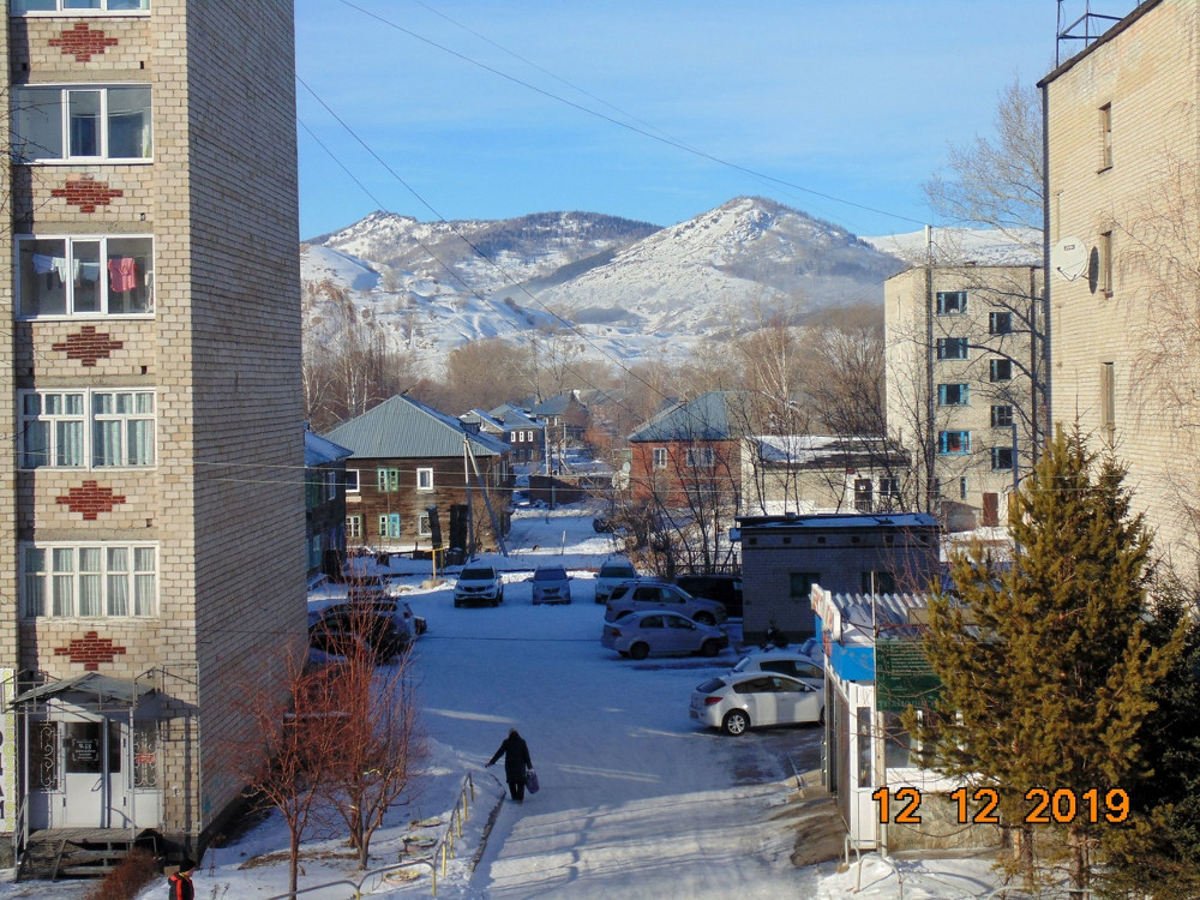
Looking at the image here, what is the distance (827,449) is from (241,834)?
1471 inches

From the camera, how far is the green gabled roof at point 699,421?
55.6 meters

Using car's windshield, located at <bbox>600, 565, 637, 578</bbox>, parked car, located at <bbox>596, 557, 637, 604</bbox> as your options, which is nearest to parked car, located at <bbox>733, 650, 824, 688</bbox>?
parked car, located at <bbox>596, 557, 637, 604</bbox>

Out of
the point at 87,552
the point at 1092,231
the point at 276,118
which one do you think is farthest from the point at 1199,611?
the point at 276,118

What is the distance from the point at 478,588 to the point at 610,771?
18.1 meters

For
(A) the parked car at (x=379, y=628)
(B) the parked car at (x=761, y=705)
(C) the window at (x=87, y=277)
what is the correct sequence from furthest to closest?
(A) the parked car at (x=379, y=628) → (B) the parked car at (x=761, y=705) → (C) the window at (x=87, y=277)

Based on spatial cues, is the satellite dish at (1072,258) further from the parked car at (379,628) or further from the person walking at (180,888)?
the person walking at (180,888)

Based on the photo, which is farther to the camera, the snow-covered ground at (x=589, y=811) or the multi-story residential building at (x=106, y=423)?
the multi-story residential building at (x=106, y=423)

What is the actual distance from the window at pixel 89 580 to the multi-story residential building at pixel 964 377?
126 ft

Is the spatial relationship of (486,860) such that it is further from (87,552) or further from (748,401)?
(748,401)

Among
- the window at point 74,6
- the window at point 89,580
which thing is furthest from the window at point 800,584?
the window at point 74,6

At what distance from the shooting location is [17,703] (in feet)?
48.0

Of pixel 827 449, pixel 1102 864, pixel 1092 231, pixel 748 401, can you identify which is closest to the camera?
pixel 1102 864

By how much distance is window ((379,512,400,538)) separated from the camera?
173 feet

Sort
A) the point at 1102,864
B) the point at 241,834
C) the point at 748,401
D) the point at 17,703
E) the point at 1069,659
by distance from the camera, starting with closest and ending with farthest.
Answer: the point at 1069,659 < the point at 1102,864 < the point at 17,703 < the point at 241,834 < the point at 748,401
